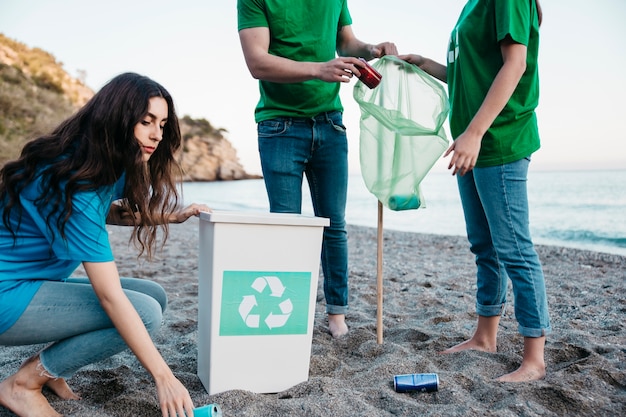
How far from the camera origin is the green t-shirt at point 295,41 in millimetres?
2098

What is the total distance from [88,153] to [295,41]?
3.50 feet

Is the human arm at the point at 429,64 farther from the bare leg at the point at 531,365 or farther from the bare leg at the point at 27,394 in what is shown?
the bare leg at the point at 27,394

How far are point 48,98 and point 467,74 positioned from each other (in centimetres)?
1750

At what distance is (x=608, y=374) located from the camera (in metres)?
1.71

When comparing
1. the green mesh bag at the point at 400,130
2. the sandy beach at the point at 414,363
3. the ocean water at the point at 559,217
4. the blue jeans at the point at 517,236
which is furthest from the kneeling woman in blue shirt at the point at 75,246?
the ocean water at the point at 559,217

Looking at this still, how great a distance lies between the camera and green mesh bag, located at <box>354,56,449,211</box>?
201 centimetres

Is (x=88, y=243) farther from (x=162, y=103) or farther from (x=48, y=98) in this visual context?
(x=48, y=98)

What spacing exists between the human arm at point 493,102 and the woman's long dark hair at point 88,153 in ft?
3.17

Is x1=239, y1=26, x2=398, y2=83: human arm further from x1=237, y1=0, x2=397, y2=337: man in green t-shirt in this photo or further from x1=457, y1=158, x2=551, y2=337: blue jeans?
x1=457, y1=158, x2=551, y2=337: blue jeans

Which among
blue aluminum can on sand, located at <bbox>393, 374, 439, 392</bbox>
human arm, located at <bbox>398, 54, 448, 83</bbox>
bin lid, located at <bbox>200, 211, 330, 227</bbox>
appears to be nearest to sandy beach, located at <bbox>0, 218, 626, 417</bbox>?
blue aluminum can on sand, located at <bbox>393, 374, 439, 392</bbox>

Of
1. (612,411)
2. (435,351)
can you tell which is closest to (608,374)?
(612,411)

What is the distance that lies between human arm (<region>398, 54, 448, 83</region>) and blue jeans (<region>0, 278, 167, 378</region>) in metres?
1.58

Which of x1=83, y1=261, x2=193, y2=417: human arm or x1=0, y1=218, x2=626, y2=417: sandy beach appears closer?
x1=83, y1=261, x2=193, y2=417: human arm

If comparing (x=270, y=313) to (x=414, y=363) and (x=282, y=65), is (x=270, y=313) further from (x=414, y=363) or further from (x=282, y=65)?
(x=282, y=65)
